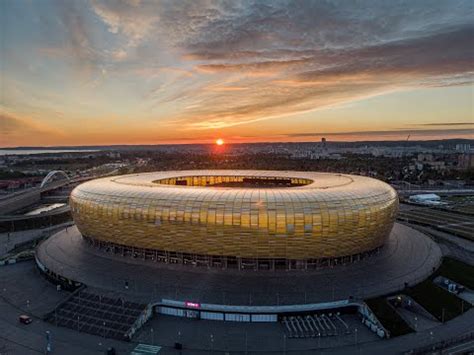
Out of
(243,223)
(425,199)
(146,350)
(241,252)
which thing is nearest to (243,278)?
(241,252)

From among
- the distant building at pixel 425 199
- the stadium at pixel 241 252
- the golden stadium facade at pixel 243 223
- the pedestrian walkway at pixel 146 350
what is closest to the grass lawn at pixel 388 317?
the stadium at pixel 241 252

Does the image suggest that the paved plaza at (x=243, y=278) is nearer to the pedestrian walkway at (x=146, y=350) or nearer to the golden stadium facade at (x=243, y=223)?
the golden stadium facade at (x=243, y=223)

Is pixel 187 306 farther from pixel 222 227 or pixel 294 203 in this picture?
pixel 294 203

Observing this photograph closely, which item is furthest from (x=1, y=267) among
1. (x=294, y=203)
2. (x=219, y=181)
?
(x=294, y=203)

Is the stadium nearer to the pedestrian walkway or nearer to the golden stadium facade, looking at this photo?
the golden stadium facade

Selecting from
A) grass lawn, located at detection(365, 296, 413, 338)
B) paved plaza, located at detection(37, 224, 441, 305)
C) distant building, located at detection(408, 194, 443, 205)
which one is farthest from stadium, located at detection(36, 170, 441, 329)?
distant building, located at detection(408, 194, 443, 205)
